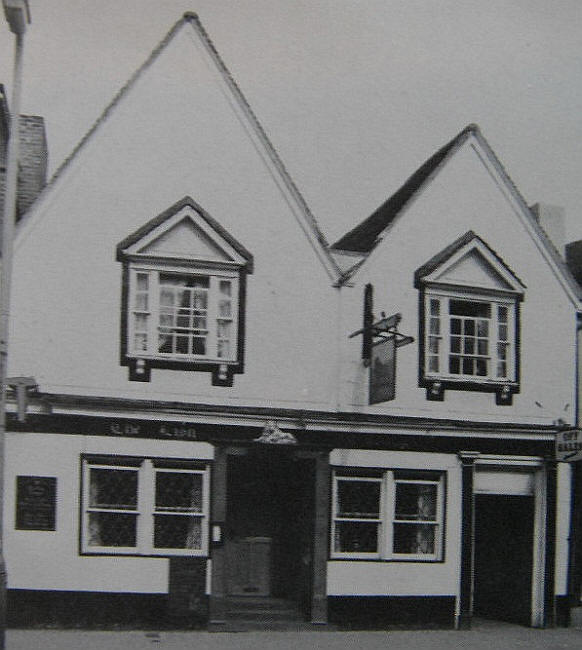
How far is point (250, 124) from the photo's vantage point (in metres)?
16.8

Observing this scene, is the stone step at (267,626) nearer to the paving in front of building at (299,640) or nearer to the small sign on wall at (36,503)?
the paving in front of building at (299,640)

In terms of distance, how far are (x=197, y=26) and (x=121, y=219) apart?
3.62m

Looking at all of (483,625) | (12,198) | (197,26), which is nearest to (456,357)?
(483,625)

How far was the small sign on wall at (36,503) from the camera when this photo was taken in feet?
50.2

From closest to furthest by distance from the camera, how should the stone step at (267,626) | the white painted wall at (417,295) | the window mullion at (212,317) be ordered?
the stone step at (267,626)
the window mullion at (212,317)
the white painted wall at (417,295)

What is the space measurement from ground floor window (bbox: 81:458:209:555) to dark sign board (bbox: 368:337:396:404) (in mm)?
3135

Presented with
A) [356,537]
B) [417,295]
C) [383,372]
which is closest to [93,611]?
[356,537]

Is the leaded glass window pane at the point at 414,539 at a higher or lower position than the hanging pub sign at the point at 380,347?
lower

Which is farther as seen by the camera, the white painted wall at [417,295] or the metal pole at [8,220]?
the white painted wall at [417,295]

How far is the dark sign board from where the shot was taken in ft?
52.1

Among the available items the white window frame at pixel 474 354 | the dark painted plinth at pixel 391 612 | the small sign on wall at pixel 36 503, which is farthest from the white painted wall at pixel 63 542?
the white window frame at pixel 474 354

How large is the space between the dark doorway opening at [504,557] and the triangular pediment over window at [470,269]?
400 centimetres

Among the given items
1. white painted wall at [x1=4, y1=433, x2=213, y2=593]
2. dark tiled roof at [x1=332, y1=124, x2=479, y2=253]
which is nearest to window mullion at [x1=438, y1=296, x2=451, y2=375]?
dark tiled roof at [x1=332, y1=124, x2=479, y2=253]

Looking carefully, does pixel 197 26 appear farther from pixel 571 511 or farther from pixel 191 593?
pixel 571 511
